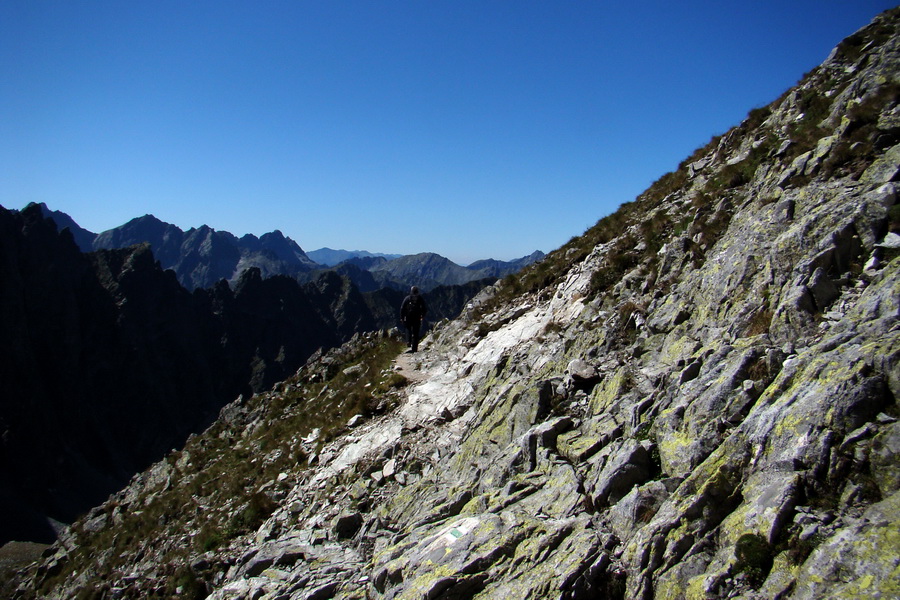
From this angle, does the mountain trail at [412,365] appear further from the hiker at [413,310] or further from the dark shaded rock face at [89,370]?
the dark shaded rock face at [89,370]

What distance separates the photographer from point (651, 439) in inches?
312

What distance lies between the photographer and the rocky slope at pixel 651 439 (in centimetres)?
557

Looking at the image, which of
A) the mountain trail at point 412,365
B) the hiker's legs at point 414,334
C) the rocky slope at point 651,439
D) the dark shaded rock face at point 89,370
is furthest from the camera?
the dark shaded rock face at point 89,370

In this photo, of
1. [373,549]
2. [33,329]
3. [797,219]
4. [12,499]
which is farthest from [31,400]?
[797,219]

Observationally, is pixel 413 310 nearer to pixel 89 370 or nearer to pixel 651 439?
pixel 651 439

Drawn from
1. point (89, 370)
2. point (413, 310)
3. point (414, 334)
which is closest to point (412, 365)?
point (414, 334)

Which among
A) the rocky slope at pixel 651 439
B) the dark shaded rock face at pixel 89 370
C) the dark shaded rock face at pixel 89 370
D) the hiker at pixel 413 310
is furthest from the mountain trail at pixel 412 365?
the dark shaded rock face at pixel 89 370

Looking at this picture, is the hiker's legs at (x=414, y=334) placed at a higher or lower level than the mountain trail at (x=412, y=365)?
higher

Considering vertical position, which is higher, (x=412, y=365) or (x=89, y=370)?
(x=89, y=370)

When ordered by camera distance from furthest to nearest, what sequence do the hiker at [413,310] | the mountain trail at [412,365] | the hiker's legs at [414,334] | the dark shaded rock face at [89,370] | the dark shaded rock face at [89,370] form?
the dark shaded rock face at [89,370] < the dark shaded rock face at [89,370] < the hiker's legs at [414,334] < the hiker at [413,310] < the mountain trail at [412,365]

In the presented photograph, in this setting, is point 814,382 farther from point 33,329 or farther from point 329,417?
point 33,329

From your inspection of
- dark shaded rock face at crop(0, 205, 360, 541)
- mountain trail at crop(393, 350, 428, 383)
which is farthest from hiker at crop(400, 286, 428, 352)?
dark shaded rock face at crop(0, 205, 360, 541)

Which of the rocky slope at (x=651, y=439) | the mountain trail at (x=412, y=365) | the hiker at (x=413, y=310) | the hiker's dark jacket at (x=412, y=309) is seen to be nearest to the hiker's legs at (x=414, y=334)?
the hiker at (x=413, y=310)

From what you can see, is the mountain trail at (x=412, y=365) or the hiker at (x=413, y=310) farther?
the hiker at (x=413, y=310)
